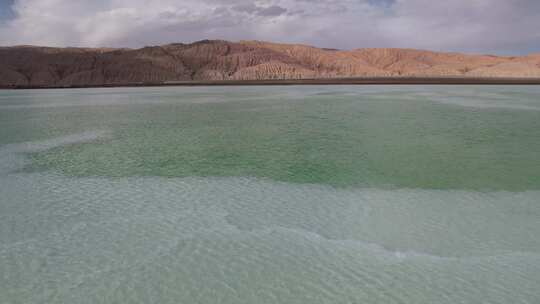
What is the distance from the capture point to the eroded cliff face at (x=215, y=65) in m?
68.2

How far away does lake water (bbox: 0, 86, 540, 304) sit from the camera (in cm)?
337

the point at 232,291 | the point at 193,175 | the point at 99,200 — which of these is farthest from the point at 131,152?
the point at 232,291

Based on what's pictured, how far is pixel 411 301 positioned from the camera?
123 inches

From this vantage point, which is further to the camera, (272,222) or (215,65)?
(215,65)

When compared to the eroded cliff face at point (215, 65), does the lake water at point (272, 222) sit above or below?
below

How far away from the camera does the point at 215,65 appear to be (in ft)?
250

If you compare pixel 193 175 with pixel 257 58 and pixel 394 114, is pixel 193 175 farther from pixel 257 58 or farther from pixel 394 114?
pixel 257 58

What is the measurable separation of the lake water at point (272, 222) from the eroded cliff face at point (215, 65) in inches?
2500

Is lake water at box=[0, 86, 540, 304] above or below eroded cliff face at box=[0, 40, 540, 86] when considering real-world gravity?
below

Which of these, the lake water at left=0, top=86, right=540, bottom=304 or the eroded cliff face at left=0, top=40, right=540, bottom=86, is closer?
the lake water at left=0, top=86, right=540, bottom=304

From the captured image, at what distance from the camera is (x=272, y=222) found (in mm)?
4730

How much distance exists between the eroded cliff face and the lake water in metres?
63.5

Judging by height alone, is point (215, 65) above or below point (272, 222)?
above

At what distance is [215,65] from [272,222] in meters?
73.7
